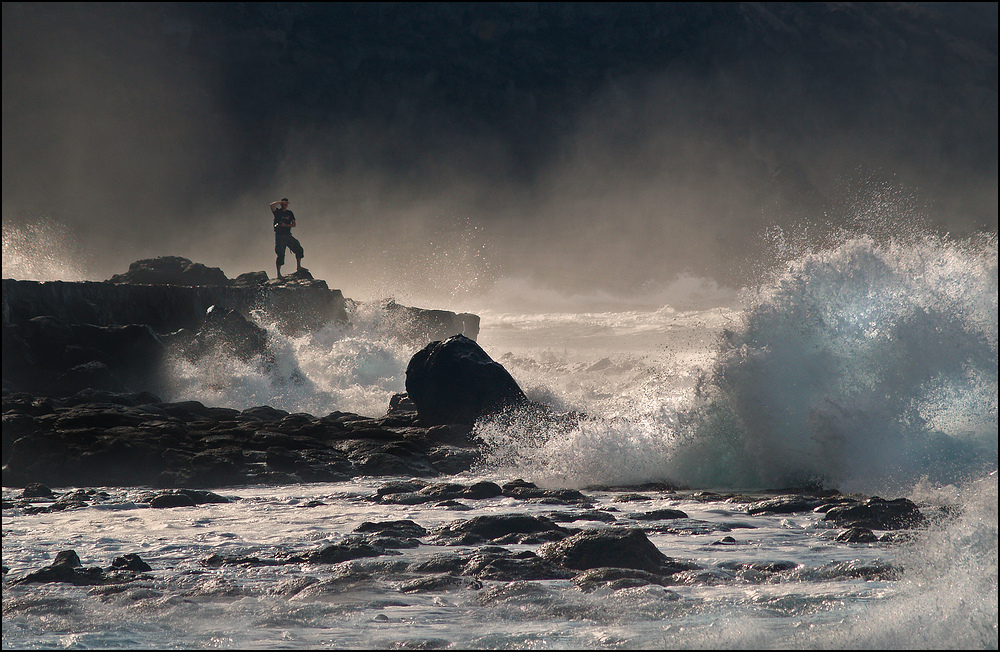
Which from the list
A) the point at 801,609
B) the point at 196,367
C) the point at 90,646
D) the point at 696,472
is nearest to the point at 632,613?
the point at 801,609

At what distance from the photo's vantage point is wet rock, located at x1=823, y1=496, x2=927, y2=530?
7000 millimetres

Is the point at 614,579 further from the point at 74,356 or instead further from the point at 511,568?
the point at 74,356

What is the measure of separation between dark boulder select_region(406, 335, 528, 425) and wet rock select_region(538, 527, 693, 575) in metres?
10.1

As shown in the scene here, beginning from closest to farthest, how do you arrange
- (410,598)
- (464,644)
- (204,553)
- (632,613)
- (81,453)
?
1. (464,644)
2. (632,613)
3. (410,598)
4. (204,553)
5. (81,453)

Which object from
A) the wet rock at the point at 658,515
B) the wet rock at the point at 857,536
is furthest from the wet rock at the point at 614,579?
the wet rock at the point at 658,515

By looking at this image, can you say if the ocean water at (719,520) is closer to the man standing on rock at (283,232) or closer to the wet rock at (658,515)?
the wet rock at (658,515)

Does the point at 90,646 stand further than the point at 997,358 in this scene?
No

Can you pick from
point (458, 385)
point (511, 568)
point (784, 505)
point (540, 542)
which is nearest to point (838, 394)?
point (784, 505)

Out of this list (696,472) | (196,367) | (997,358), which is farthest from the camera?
(196,367)

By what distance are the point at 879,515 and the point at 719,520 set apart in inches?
57.8

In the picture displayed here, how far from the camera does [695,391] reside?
1153cm

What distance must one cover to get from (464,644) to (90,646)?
2.08 meters

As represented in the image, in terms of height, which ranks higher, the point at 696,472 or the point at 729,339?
the point at 729,339

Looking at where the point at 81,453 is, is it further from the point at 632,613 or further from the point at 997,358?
the point at 997,358
